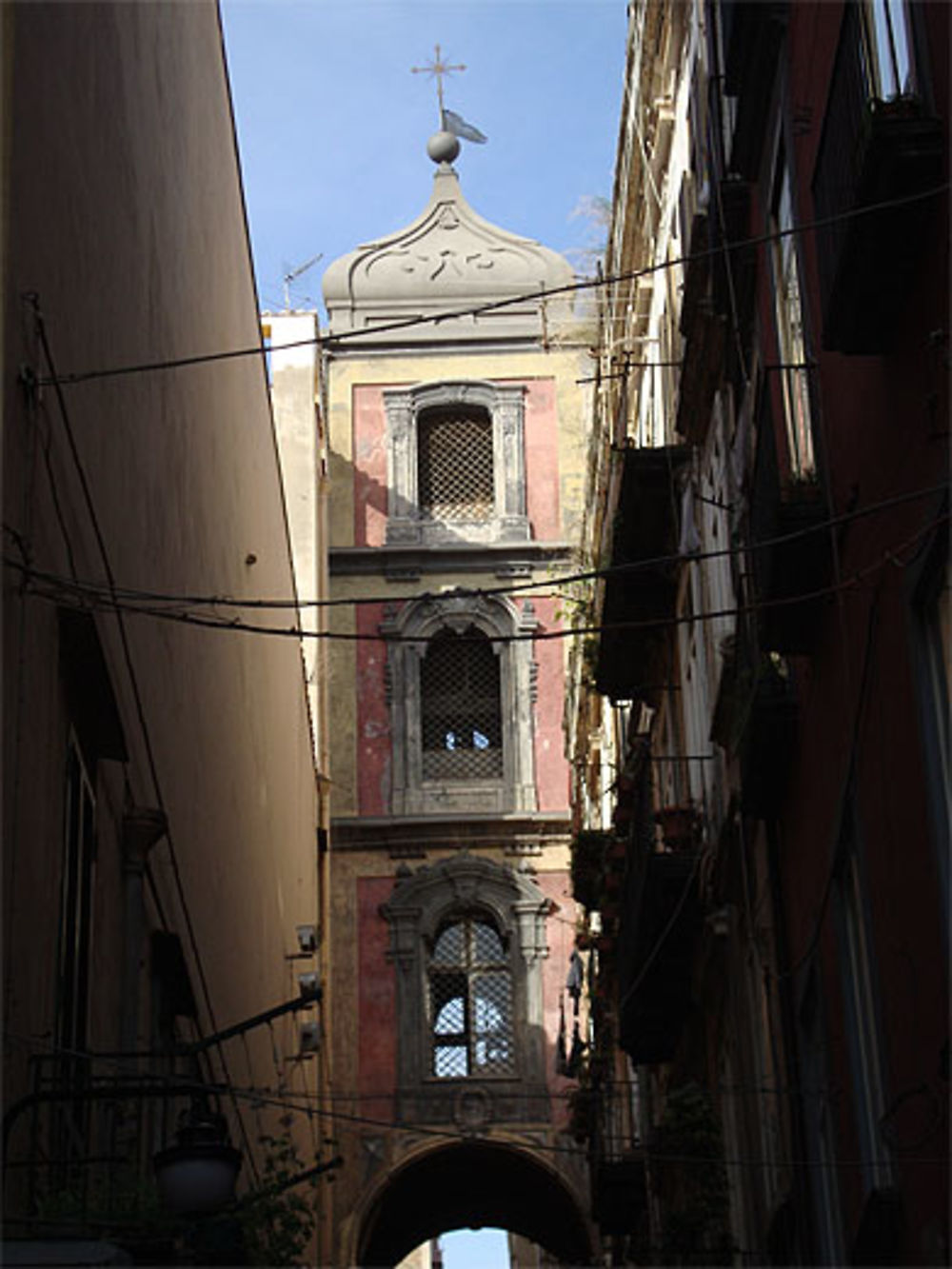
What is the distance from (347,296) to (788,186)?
23.6 meters

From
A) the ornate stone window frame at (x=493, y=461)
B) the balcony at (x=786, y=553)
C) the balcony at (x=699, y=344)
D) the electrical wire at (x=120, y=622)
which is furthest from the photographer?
the ornate stone window frame at (x=493, y=461)

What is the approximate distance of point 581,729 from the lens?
91.4ft

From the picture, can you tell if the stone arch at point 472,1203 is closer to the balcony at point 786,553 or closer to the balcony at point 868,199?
the balcony at point 786,553

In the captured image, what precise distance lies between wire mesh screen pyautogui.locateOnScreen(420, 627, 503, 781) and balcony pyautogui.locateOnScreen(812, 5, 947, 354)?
75.0 feet

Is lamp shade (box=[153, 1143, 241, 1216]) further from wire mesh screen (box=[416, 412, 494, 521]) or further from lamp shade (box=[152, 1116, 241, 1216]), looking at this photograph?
wire mesh screen (box=[416, 412, 494, 521])

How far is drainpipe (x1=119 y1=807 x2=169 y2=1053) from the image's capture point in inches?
465

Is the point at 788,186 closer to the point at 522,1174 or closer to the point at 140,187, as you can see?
the point at 140,187

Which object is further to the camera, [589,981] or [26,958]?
[589,981]

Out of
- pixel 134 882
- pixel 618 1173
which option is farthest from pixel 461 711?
pixel 134 882

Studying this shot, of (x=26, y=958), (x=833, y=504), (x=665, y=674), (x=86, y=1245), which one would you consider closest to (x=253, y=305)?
(x=665, y=674)

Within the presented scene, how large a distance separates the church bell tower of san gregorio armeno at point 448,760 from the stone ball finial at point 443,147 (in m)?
2.40

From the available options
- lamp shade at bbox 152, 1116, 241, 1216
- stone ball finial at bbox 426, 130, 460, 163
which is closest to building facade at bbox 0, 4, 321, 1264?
lamp shade at bbox 152, 1116, 241, 1216

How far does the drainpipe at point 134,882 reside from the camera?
11.8 metres

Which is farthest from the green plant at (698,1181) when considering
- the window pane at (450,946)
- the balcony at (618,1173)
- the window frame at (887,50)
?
the window pane at (450,946)
